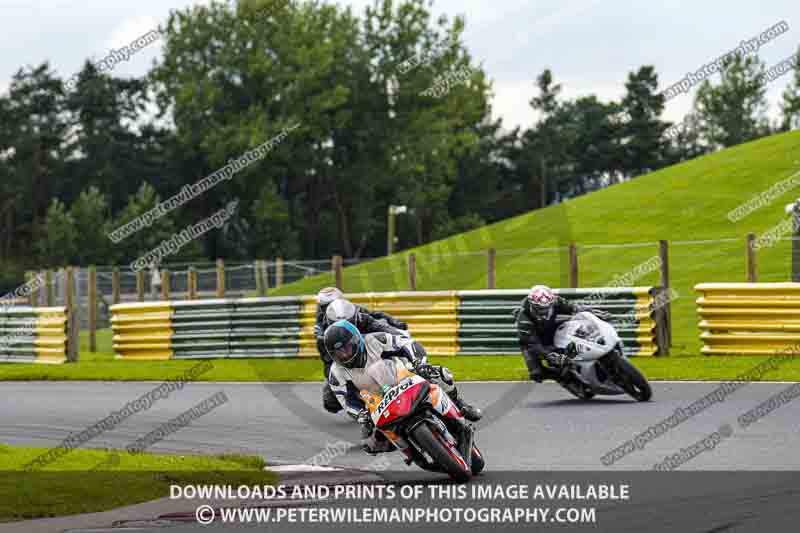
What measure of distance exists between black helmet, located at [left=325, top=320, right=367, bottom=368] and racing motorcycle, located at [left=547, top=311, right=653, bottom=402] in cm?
506

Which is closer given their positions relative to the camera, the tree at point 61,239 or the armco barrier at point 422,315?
the armco barrier at point 422,315

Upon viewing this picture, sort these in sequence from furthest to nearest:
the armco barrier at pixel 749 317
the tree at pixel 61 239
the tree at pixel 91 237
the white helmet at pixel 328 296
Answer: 1. the tree at pixel 91 237
2. the tree at pixel 61 239
3. the armco barrier at pixel 749 317
4. the white helmet at pixel 328 296

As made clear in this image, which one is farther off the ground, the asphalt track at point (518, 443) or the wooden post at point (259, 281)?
the wooden post at point (259, 281)

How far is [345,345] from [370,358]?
432 mm

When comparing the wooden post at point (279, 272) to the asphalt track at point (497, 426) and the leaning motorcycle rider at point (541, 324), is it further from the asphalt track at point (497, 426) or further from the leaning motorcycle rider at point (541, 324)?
the leaning motorcycle rider at point (541, 324)

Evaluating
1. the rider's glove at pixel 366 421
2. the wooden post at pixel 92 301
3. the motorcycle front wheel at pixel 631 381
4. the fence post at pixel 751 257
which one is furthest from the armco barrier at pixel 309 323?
the rider's glove at pixel 366 421

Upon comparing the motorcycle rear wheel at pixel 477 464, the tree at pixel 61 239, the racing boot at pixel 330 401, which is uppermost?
the tree at pixel 61 239

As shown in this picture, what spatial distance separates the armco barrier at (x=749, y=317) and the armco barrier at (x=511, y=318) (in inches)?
30.8

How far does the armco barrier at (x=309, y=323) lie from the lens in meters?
20.8

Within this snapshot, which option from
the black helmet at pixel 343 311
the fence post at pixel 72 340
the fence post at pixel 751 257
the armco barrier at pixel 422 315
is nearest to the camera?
the black helmet at pixel 343 311

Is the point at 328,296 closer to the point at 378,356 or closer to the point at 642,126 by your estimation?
the point at 378,356

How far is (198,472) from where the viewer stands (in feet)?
33.3

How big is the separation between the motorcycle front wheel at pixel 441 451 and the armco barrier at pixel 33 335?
18155 mm

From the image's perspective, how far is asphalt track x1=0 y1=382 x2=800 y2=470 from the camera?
10.7 metres
